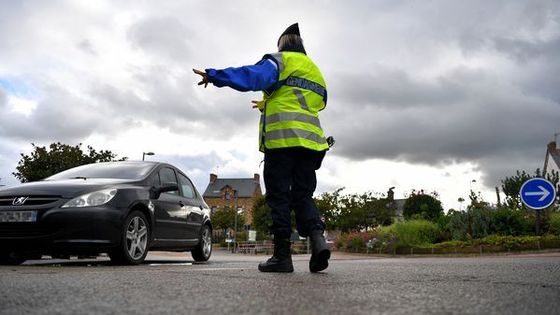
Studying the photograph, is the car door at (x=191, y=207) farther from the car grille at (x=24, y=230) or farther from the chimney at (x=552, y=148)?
the chimney at (x=552, y=148)

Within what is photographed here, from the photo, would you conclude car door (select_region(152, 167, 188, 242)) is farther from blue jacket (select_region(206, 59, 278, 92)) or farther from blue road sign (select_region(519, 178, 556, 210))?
blue road sign (select_region(519, 178, 556, 210))

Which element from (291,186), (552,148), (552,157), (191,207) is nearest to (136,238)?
(191,207)

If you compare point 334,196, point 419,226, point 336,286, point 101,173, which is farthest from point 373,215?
point 336,286

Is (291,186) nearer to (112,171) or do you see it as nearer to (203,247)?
(112,171)

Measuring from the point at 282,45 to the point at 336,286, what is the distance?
101 inches

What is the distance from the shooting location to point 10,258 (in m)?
6.55

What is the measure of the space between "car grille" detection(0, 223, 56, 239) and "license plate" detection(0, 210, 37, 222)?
0.05m

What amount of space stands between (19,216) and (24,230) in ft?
0.51

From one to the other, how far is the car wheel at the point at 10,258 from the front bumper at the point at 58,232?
1.60ft

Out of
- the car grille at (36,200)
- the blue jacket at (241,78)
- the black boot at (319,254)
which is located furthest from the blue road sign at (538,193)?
the car grille at (36,200)

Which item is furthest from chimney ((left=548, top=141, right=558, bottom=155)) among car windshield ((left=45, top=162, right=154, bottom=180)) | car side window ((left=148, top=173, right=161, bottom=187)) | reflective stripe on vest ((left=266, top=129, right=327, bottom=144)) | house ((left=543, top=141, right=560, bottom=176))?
reflective stripe on vest ((left=266, top=129, right=327, bottom=144))

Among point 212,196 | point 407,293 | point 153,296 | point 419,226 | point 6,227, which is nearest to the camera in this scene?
point 153,296

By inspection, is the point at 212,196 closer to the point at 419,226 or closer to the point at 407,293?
the point at 419,226

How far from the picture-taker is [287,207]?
447cm
